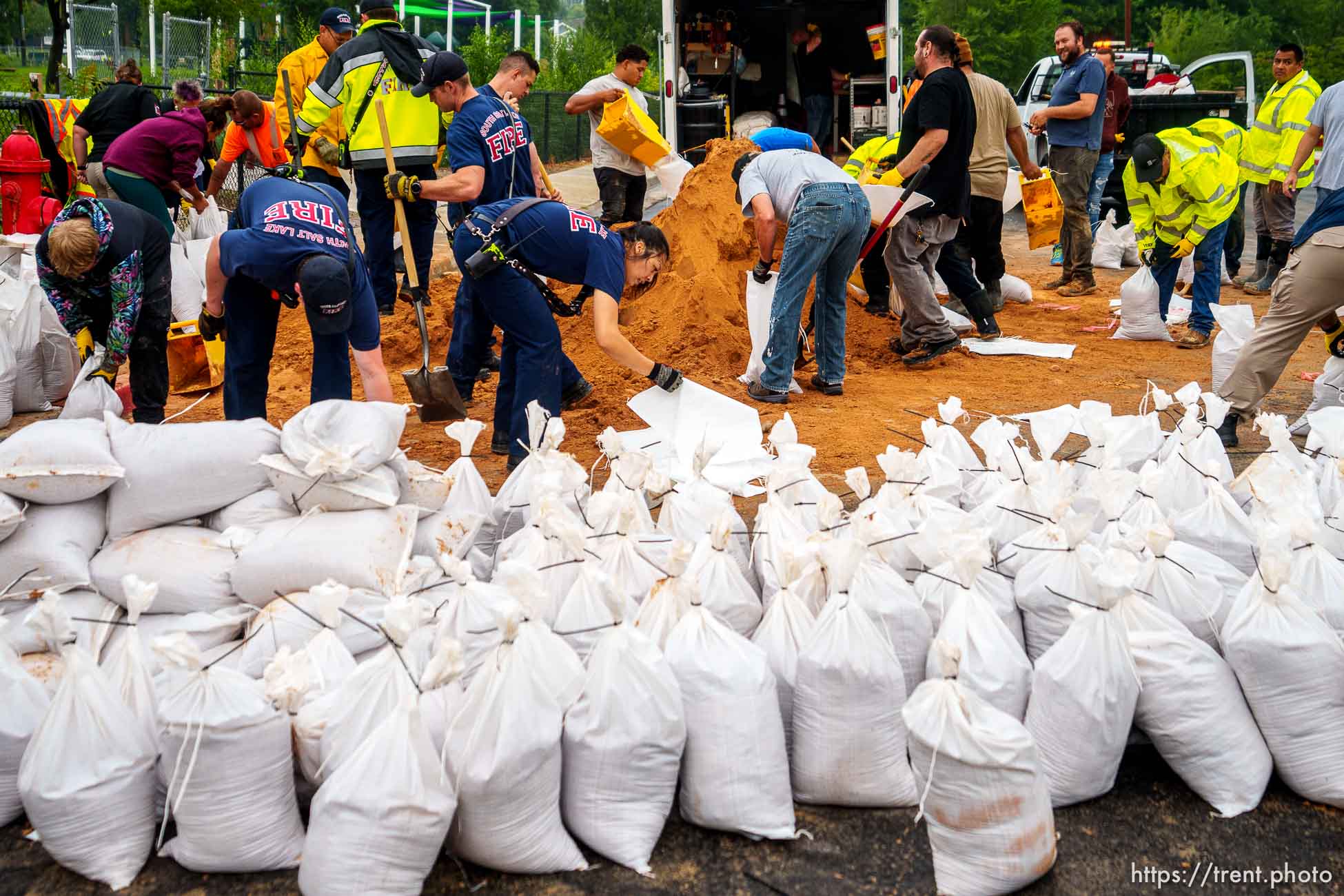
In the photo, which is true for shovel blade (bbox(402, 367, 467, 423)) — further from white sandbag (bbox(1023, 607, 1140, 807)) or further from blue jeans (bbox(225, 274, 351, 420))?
white sandbag (bbox(1023, 607, 1140, 807))

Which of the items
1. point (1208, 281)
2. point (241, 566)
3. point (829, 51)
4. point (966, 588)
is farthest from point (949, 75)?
point (829, 51)

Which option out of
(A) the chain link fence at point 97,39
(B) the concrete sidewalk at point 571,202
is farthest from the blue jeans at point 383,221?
(A) the chain link fence at point 97,39

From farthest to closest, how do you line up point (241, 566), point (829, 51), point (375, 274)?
point (829, 51) → point (375, 274) → point (241, 566)

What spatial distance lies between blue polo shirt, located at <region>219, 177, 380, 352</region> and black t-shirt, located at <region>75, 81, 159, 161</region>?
4.26 meters

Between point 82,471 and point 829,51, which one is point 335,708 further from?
point 829,51

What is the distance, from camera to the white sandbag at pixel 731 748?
2193 mm

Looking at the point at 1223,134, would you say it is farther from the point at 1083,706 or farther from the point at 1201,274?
the point at 1083,706

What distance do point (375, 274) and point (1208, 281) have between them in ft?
16.0

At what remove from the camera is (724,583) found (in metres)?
2.62

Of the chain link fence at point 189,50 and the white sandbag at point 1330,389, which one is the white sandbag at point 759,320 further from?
the chain link fence at point 189,50

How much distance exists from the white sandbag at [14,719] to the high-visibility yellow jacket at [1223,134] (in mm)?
6362

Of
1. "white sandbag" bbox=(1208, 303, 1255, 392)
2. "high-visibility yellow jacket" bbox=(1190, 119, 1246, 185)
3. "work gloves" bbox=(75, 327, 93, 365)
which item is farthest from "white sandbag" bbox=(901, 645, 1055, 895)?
"high-visibility yellow jacket" bbox=(1190, 119, 1246, 185)

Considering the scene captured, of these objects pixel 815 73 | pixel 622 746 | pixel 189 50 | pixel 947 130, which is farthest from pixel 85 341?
pixel 189 50

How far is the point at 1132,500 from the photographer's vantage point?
124 inches
